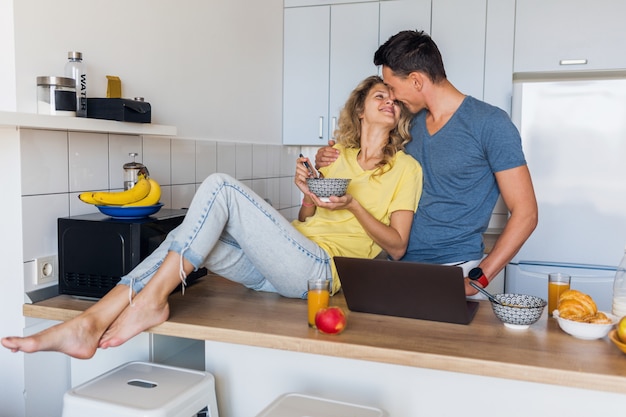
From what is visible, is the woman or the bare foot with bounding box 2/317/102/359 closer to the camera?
the bare foot with bounding box 2/317/102/359

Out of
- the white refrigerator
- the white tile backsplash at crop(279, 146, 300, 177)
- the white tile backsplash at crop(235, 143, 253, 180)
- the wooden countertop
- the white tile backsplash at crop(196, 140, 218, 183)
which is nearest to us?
the wooden countertop

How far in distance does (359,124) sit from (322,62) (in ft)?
4.00

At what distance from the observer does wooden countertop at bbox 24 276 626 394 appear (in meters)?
1.34

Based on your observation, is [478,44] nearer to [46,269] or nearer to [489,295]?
[489,295]

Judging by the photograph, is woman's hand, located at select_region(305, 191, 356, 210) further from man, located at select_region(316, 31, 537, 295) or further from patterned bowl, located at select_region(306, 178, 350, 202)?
man, located at select_region(316, 31, 537, 295)

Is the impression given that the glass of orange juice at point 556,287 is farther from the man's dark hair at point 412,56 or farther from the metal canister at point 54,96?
the metal canister at point 54,96

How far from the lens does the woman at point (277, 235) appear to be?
5.32 feet

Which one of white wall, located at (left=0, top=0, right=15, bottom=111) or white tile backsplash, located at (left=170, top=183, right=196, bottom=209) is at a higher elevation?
white wall, located at (left=0, top=0, right=15, bottom=111)

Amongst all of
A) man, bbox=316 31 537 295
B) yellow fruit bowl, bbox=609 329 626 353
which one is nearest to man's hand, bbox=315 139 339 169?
man, bbox=316 31 537 295

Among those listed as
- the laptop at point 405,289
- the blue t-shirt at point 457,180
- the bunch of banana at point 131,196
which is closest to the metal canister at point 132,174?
the bunch of banana at point 131,196

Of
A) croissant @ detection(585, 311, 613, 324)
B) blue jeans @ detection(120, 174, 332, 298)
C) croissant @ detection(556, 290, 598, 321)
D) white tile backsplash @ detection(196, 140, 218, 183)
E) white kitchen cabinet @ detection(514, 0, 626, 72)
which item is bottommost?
croissant @ detection(585, 311, 613, 324)

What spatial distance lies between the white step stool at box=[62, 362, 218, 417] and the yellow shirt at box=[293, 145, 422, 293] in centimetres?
59

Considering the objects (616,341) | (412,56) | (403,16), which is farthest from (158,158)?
(616,341)

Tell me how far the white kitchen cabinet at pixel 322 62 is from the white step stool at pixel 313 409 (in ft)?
6.59
